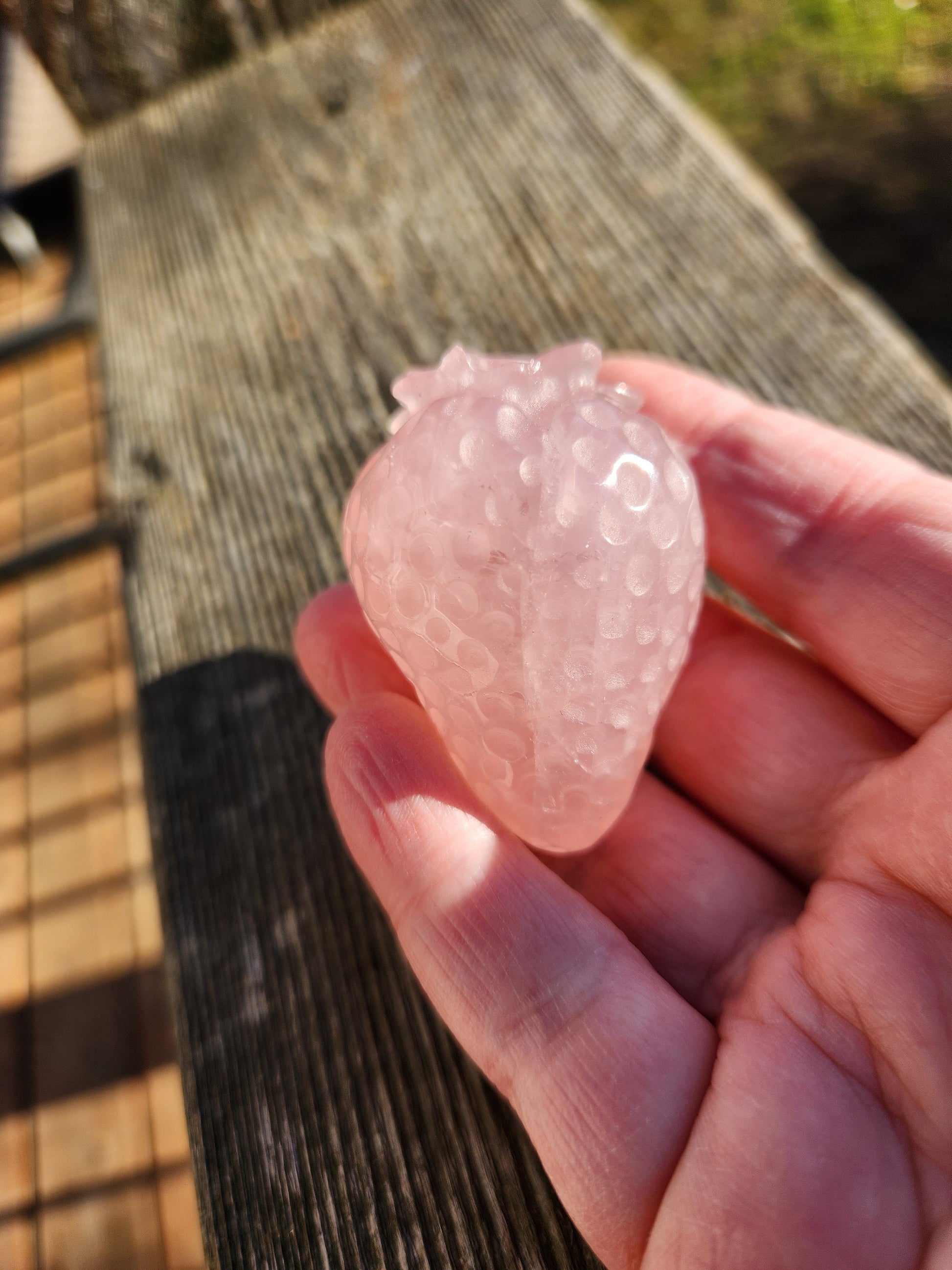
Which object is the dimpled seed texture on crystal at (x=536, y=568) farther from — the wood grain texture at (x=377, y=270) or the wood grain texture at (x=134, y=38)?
the wood grain texture at (x=134, y=38)

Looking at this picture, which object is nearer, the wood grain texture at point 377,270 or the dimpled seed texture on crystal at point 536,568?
the dimpled seed texture on crystal at point 536,568

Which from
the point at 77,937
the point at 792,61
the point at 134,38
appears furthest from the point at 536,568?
the point at 792,61

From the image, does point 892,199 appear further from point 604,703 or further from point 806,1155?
point 806,1155

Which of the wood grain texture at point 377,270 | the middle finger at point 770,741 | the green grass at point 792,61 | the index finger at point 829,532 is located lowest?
the green grass at point 792,61

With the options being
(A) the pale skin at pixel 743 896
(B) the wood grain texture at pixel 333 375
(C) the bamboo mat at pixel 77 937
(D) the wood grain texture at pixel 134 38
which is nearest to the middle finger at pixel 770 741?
(A) the pale skin at pixel 743 896

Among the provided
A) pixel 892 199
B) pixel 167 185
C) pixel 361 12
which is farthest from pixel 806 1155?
pixel 892 199

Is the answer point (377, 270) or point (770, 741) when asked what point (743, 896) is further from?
point (377, 270)
